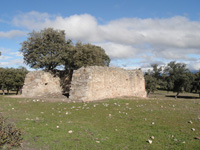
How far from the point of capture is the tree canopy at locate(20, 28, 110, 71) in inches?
981

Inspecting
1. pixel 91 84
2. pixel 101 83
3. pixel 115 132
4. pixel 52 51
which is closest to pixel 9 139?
pixel 115 132

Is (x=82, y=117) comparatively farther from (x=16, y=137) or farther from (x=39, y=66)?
(x=39, y=66)

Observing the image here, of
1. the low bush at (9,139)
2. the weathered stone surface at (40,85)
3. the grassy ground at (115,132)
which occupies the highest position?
the weathered stone surface at (40,85)

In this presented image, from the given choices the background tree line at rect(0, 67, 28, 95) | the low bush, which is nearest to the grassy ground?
the low bush

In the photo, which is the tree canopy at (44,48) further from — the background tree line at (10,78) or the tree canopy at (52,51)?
the background tree line at (10,78)

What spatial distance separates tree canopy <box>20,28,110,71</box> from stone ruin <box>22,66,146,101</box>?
2.66 m

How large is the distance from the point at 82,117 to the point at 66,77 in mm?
14511

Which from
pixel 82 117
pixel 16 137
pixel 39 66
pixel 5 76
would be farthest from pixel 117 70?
pixel 5 76

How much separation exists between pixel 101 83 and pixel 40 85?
8.22m

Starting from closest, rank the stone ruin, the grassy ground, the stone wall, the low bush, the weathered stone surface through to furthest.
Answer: the low bush → the grassy ground → the stone wall → the stone ruin → the weathered stone surface

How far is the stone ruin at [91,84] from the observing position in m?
18.3

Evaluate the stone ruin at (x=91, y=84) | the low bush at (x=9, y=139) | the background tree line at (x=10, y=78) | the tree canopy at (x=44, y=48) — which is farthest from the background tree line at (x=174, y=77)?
the low bush at (x=9, y=139)

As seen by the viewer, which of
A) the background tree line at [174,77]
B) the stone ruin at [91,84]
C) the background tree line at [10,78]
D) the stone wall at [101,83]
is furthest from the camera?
the background tree line at [174,77]

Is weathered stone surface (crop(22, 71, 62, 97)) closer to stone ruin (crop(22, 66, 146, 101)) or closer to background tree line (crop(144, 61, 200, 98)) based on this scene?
stone ruin (crop(22, 66, 146, 101))
